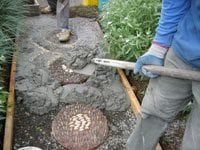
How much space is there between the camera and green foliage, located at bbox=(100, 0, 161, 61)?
11.5ft

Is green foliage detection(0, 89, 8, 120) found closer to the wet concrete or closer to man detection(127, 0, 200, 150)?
the wet concrete

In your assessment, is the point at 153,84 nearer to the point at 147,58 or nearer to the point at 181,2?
the point at 147,58

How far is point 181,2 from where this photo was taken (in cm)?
223

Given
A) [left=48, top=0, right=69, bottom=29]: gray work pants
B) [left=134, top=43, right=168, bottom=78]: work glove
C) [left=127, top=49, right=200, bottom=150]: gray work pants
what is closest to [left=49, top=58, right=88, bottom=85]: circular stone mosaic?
[left=48, top=0, right=69, bottom=29]: gray work pants

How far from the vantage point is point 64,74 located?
12.8 feet

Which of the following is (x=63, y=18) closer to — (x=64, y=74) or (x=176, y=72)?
Result: (x=64, y=74)

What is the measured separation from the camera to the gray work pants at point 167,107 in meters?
2.34

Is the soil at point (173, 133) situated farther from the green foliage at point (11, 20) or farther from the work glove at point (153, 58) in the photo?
the green foliage at point (11, 20)

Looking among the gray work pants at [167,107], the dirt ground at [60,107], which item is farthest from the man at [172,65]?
the dirt ground at [60,107]

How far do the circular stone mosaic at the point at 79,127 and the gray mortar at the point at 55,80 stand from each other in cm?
12

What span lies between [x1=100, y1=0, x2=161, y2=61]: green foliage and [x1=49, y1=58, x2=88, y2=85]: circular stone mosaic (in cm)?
41

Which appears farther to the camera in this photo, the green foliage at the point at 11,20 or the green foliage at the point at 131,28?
the green foliage at the point at 11,20

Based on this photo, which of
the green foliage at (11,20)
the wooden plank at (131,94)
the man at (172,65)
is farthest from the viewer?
the green foliage at (11,20)

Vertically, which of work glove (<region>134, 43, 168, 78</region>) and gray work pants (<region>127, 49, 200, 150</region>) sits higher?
work glove (<region>134, 43, 168, 78</region>)
